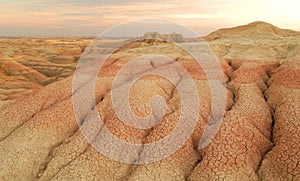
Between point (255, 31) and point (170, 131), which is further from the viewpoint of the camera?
point (255, 31)

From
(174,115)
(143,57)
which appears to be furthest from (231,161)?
(143,57)

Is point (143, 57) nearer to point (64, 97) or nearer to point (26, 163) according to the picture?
point (64, 97)

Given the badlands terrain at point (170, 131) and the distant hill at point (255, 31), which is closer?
the badlands terrain at point (170, 131)

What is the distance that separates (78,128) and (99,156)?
2638 mm

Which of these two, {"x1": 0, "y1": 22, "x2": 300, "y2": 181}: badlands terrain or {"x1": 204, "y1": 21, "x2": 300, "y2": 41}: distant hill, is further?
{"x1": 204, "y1": 21, "x2": 300, "y2": 41}: distant hill

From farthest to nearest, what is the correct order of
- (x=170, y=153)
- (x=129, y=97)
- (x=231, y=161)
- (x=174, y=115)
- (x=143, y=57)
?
(x=143, y=57), (x=129, y=97), (x=174, y=115), (x=170, y=153), (x=231, y=161)

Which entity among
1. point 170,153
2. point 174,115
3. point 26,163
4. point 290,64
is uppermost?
point 290,64

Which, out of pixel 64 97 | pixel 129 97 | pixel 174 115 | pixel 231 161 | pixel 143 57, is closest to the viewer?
pixel 231 161

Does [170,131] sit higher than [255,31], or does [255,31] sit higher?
[255,31]

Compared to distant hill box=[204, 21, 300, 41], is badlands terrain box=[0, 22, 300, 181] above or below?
below

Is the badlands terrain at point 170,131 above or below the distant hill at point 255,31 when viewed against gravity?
below

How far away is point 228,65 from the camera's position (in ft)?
71.7

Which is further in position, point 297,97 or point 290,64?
point 290,64

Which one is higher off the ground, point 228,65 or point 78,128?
point 228,65
